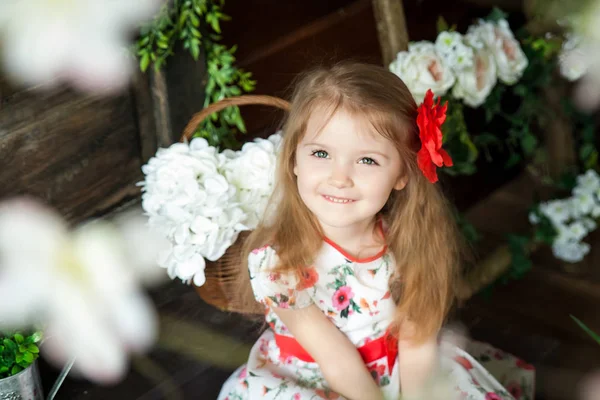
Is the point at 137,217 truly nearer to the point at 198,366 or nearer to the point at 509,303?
the point at 198,366

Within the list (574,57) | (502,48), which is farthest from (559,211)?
(502,48)

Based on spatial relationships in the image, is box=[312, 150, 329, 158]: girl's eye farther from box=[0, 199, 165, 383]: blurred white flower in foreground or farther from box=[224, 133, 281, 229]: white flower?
box=[0, 199, 165, 383]: blurred white flower in foreground

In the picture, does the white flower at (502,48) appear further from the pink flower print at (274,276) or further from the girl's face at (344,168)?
the pink flower print at (274,276)

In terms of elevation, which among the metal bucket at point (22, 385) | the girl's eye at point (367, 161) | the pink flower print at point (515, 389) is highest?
the girl's eye at point (367, 161)

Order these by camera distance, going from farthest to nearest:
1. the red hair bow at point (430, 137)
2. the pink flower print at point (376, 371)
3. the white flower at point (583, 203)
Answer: the white flower at point (583, 203) → the pink flower print at point (376, 371) → the red hair bow at point (430, 137)

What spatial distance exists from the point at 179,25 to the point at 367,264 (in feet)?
1.85

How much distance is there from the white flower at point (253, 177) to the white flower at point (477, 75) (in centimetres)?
44

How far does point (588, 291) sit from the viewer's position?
2064 millimetres

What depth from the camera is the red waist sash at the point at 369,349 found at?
1.20 metres

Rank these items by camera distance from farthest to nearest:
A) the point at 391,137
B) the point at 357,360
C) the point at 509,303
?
the point at 509,303 → the point at 357,360 → the point at 391,137

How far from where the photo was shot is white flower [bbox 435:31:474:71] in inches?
57.5

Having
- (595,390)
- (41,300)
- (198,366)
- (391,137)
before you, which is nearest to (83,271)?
(41,300)

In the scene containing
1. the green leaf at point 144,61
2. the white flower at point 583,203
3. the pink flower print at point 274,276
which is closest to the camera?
the pink flower print at point 274,276

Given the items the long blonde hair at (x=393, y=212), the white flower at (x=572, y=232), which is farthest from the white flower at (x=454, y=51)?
the white flower at (x=572, y=232)
